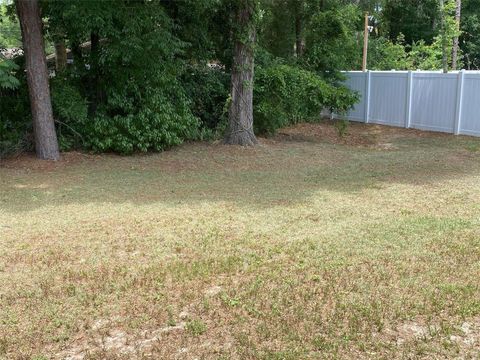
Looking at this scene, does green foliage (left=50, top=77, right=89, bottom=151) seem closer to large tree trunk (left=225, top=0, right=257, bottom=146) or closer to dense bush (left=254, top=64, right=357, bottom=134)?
large tree trunk (left=225, top=0, right=257, bottom=146)

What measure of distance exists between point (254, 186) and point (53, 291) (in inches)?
181

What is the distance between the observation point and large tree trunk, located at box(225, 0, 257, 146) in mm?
12398

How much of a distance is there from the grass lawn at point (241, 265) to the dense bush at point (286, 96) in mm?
3988

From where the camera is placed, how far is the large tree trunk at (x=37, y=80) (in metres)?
10.4

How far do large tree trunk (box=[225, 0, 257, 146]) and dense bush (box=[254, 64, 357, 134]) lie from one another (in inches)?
22.5

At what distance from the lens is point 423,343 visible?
3469mm

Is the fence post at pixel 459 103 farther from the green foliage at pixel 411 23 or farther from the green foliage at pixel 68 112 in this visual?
the green foliage at pixel 411 23

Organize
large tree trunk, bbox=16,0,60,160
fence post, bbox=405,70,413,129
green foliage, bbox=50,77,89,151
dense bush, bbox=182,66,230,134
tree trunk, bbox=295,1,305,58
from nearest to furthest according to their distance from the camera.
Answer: large tree trunk, bbox=16,0,60,160, green foliage, bbox=50,77,89,151, dense bush, bbox=182,66,230,134, fence post, bbox=405,70,413,129, tree trunk, bbox=295,1,305,58

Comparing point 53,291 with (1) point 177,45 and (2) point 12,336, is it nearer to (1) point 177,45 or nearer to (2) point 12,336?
(2) point 12,336

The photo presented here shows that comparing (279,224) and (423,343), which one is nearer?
(423,343)

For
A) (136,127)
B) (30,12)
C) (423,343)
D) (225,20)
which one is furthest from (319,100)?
Answer: (423,343)

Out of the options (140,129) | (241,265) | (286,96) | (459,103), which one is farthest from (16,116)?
(459,103)

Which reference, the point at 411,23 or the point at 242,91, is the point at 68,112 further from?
the point at 411,23

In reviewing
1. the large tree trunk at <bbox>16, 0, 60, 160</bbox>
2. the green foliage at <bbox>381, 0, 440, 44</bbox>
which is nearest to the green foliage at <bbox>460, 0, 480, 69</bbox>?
the green foliage at <bbox>381, 0, 440, 44</bbox>
